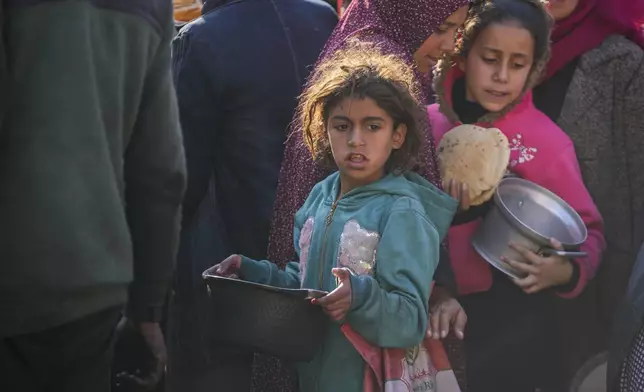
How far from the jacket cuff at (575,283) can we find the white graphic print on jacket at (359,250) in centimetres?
91

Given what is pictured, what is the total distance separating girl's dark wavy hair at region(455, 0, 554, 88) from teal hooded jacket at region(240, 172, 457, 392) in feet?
2.56

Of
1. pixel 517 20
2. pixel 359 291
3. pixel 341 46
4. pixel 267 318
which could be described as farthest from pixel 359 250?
pixel 517 20

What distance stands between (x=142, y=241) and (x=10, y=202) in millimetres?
509

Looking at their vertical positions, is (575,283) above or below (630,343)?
below

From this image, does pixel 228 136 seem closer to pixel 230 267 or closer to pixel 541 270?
pixel 230 267

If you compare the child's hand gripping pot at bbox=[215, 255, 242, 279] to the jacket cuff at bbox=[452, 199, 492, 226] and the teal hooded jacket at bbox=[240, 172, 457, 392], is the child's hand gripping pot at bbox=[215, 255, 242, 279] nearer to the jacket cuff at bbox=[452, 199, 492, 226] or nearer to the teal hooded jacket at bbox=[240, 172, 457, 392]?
the teal hooded jacket at bbox=[240, 172, 457, 392]

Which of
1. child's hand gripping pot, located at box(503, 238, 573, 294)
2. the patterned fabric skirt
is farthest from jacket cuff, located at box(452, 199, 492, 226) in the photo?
the patterned fabric skirt

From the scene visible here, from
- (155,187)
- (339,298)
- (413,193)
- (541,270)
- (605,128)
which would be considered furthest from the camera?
(605,128)

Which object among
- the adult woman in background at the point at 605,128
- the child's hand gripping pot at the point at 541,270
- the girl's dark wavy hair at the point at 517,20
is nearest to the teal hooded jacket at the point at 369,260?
the child's hand gripping pot at the point at 541,270

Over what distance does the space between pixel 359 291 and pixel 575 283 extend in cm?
110

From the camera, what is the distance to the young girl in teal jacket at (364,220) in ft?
8.80

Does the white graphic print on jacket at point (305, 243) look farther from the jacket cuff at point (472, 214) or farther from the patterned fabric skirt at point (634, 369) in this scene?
the patterned fabric skirt at point (634, 369)

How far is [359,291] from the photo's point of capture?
2.60 meters

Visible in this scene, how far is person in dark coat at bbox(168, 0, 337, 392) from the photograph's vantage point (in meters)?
3.35
